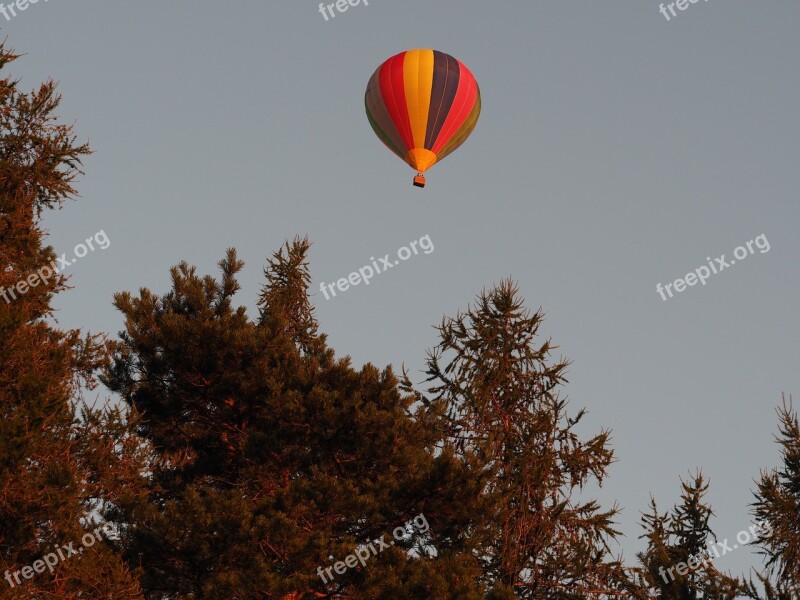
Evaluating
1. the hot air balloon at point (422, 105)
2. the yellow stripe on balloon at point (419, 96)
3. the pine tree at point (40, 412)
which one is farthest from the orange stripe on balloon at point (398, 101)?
the pine tree at point (40, 412)

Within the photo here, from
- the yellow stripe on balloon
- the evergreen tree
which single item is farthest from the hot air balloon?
the evergreen tree

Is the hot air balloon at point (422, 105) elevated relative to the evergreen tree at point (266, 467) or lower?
elevated

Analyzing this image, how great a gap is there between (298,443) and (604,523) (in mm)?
6902

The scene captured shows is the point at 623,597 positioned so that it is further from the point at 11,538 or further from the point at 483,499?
the point at 11,538

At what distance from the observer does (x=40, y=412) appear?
1903cm

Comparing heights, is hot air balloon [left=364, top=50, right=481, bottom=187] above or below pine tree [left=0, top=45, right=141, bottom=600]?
above

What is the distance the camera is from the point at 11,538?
64.6 feet

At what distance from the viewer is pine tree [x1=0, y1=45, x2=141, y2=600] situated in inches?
750

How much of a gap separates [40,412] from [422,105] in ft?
70.8

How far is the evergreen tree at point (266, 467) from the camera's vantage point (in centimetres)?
2200

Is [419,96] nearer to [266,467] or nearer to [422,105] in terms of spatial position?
[422,105]

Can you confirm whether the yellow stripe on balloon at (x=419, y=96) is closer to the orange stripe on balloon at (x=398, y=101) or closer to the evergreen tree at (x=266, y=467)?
the orange stripe on balloon at (x=398, y=101)

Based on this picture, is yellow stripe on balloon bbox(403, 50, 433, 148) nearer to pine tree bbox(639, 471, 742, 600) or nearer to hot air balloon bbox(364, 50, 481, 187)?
hot air balloon bbox(364, 50, 481, 187)

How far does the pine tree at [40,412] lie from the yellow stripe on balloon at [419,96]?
15500 millimetres
